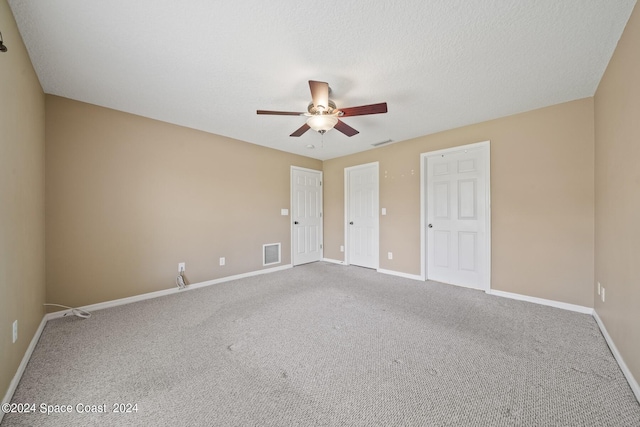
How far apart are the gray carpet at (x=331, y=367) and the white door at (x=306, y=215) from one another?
7.28 feet

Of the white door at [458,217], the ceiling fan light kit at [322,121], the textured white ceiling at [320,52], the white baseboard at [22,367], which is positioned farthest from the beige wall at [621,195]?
the white baseboard at [22,367]

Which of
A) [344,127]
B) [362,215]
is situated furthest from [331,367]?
[362,215]

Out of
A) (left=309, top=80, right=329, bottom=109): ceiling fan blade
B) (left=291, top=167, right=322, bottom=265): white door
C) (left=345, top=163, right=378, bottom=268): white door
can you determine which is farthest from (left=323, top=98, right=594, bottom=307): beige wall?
(left=291, top=167, right=322, bottom=265): white door

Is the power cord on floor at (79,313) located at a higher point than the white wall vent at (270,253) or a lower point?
lower

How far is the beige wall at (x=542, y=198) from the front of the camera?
8.52 feet

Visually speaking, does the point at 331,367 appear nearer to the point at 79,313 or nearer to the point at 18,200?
the point at 18,200

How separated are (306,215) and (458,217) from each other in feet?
9.37

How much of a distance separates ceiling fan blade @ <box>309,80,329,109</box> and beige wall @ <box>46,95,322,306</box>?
2293 millimetres

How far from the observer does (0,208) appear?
1376mm

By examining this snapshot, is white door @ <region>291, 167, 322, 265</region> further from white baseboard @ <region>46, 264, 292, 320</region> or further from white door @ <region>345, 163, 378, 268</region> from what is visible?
white baseboard @ <region>46, 264, 292, 320</region>

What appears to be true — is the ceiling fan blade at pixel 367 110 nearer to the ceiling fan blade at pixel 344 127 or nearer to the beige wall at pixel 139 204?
the ceiling fan blade at pixel 344 127

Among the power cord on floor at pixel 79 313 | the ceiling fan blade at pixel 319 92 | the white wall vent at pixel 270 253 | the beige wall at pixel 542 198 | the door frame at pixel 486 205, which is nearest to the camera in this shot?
the ceiling fan blade at pixel 319 92

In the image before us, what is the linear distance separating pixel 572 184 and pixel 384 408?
3.18m

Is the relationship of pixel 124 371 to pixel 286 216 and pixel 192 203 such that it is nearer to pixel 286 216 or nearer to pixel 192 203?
pixel 192 203
